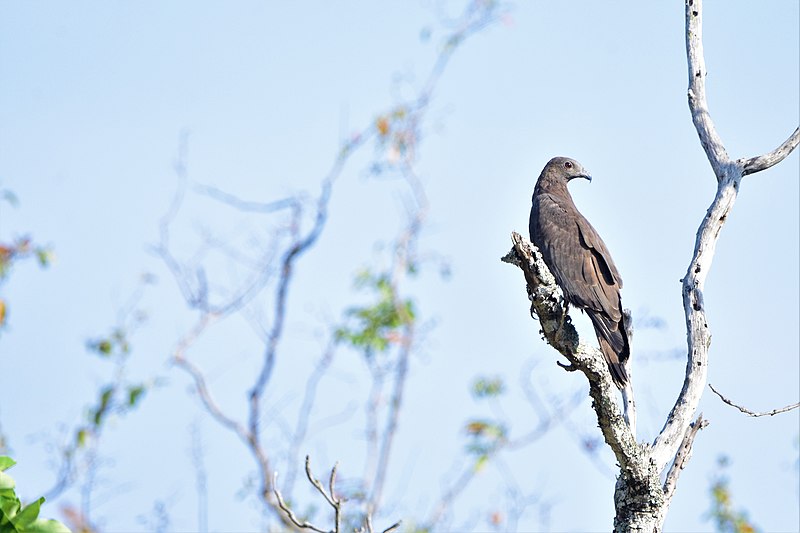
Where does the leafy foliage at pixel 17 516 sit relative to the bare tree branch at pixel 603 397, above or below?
below

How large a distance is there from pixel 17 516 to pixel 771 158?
3.67 m

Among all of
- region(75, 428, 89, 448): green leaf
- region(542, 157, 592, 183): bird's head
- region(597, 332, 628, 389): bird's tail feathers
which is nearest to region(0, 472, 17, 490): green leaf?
region(597, 332, 628, 389): bird's tail feathers

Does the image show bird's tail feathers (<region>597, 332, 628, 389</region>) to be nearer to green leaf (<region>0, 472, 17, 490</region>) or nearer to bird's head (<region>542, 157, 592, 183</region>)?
bird's head (<region>542, 157, 592, 183</region>)

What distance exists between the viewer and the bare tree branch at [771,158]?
194 inches

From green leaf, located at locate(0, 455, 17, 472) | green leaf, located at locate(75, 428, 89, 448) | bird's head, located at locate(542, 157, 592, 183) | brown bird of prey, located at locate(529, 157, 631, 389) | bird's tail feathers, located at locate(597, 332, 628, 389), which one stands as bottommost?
green leaf, located at locate(0, 455, 17, 472)

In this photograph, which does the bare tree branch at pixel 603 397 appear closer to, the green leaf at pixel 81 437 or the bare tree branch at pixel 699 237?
the bare tree branch at pixel 699 237

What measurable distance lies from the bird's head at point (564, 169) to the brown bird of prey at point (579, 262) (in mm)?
26

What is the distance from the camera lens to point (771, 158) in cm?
497

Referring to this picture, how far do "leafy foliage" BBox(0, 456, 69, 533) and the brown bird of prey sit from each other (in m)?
3.09

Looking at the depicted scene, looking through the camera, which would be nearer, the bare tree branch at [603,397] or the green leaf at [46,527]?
the green leaf at [46,527]

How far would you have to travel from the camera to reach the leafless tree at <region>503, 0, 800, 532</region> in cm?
441

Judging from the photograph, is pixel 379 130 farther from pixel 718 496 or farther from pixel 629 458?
pixel 629 458

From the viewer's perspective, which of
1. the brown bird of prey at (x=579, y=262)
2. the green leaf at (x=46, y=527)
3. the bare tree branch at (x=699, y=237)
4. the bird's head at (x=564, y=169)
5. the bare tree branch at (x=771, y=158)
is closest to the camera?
the green leaf at (x=46, y=527)

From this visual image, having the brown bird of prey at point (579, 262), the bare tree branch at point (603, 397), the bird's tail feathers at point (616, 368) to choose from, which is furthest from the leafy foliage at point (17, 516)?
the brown bird of prey at point (579, 262)
